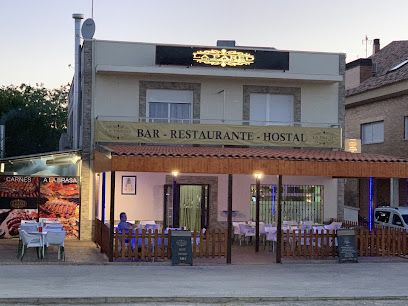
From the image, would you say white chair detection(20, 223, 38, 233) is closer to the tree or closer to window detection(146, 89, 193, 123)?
window detection(146, 89, 193, 123)

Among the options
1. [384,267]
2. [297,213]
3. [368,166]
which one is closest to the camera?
[384,267]

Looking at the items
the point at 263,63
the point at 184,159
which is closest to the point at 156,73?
the point at 263,63

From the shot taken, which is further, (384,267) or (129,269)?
(384,267)

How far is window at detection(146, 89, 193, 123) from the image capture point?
89.5 feet

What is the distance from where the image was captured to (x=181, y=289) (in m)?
15.3

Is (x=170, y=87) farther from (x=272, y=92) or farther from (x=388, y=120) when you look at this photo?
(x=388, y=120)

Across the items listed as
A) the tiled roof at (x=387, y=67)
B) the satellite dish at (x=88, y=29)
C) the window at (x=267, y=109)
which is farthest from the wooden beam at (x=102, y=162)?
the tiled roof at (x=387, y=67)

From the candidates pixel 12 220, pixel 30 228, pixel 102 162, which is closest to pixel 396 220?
pixel 102 162

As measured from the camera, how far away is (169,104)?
27438 mm

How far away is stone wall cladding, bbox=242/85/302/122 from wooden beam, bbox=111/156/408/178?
283 inches

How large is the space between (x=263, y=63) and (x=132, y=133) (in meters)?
5.89

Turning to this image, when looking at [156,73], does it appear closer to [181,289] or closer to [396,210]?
[396,210]

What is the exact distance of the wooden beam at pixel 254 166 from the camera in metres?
20.0

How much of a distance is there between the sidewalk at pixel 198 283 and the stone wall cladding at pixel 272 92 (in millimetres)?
8917
